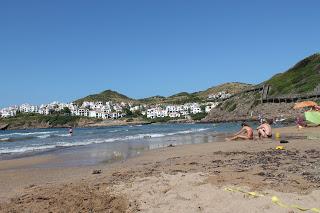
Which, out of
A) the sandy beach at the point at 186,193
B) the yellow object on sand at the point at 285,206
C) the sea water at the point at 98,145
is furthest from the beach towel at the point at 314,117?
the yellow object on sand at the point at 285,206

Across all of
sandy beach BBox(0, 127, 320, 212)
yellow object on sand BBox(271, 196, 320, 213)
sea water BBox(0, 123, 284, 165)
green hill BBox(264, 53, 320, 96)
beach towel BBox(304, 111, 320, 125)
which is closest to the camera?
yellow object on sand BBox(271, 196, 320, 213)

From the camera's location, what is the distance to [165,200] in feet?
26.5

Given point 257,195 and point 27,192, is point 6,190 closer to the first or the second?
point 27,192

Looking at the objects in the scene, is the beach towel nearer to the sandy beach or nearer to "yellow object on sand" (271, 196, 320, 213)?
the sandy beach

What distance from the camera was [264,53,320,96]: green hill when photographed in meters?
103

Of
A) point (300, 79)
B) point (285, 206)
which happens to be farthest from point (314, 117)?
point (300, 79)

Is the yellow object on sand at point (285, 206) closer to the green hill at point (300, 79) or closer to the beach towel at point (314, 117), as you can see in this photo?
the beach towel at point (314, 117)

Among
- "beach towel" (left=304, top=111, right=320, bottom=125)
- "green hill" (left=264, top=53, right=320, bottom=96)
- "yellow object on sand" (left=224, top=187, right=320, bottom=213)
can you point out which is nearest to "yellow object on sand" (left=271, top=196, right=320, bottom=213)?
"yellow object on sand" (left=224, top=187, right=320, bottom=213)

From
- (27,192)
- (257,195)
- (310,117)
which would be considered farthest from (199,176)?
(310,117)

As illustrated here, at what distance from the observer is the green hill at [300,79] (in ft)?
339

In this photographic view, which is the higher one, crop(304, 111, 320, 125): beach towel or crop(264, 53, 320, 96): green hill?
crop(264, 53, 320, 96): green hill

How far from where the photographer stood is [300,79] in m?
119

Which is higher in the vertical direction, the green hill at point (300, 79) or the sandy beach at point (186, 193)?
the green hill at point (300, 79)

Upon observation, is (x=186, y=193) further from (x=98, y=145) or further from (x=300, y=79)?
(x=300, y=79)
